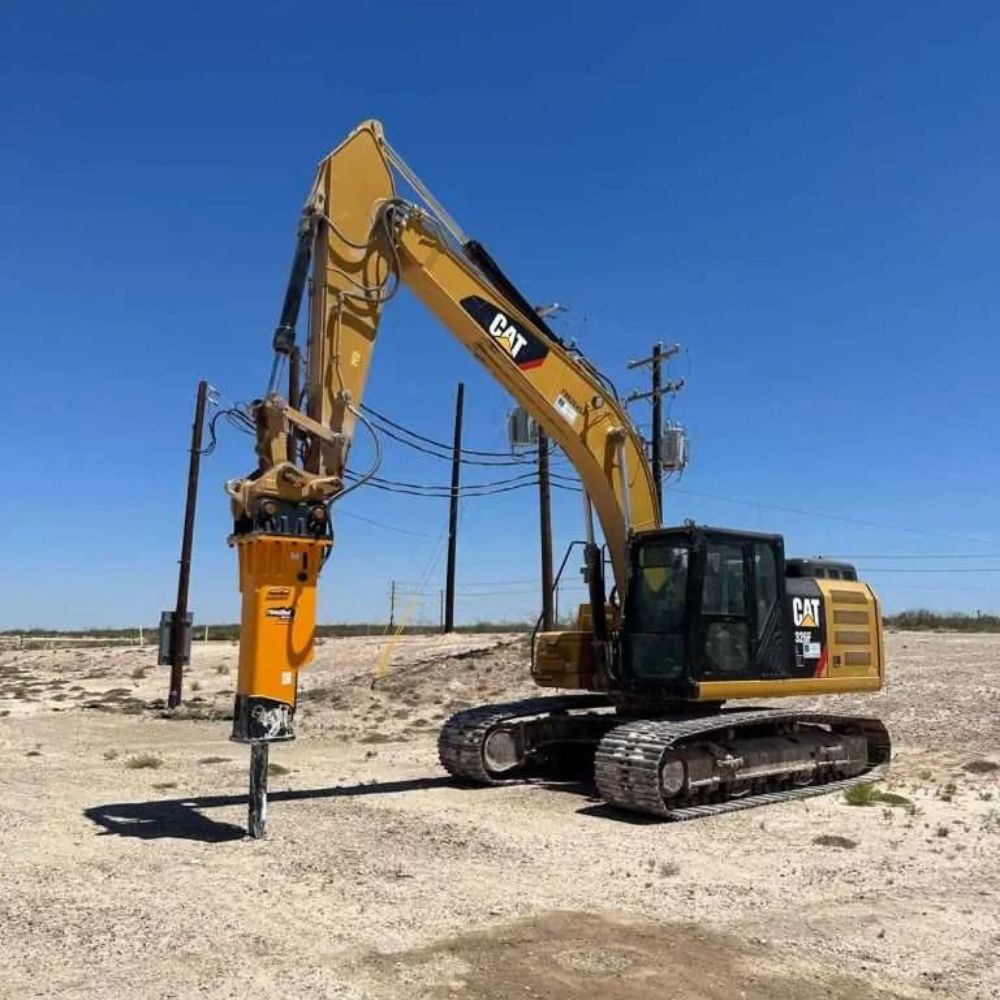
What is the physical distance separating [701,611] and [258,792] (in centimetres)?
526

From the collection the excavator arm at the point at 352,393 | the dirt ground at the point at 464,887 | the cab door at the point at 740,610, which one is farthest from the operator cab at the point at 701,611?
the dirt ground at the point at 464,887

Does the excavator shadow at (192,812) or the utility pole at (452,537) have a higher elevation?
the utility pole at (452,537)

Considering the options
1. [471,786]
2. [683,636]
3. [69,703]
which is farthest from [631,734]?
[69,703]

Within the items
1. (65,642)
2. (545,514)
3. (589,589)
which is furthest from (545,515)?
(65,642)

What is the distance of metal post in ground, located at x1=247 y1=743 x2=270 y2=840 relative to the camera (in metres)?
9.23

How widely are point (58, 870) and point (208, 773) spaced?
18.5ft

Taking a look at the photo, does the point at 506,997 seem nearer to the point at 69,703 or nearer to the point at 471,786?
the point at 471,786

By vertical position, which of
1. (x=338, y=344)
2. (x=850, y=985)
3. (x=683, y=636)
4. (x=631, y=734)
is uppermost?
(x=338, y=344)

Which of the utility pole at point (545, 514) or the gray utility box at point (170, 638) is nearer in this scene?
the gray utility box at point (170, 638)

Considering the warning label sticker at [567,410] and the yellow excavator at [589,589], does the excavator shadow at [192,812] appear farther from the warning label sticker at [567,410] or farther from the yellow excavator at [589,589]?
the warning label sticker at [567,410]

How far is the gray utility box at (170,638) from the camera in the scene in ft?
78.3

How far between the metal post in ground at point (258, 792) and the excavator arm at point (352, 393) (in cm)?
33

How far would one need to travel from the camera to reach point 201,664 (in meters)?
32.4

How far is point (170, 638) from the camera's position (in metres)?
24.0
